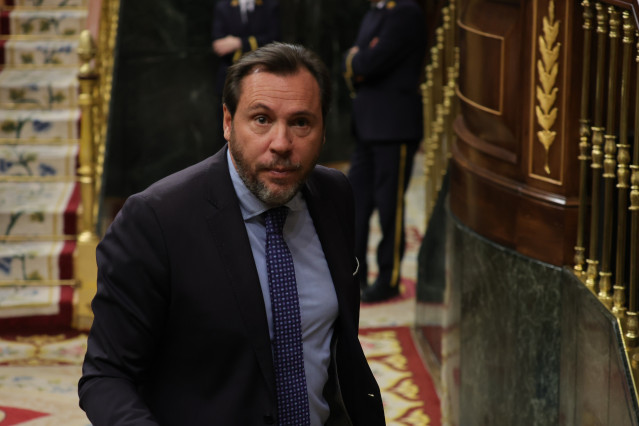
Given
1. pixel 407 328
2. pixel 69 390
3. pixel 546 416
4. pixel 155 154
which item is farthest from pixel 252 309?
pixel 155 154

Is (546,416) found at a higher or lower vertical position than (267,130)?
lower

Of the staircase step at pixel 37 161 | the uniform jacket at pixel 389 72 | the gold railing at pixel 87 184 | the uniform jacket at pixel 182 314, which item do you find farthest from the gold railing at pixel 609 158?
the staircase step at pixel 37 161

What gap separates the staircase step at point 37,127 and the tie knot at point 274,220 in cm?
470

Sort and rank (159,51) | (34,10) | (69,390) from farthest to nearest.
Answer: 1. (159,51)
2. (34,10)
3. (69,390)

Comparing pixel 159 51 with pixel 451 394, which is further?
pixel 159 51

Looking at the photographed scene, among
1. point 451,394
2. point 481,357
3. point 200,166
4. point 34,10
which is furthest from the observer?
point 34,10

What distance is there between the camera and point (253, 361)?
2.09 metres

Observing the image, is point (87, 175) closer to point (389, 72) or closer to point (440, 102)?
point (389, 72)

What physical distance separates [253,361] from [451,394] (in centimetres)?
226

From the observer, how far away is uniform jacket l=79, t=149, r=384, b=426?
202 cm

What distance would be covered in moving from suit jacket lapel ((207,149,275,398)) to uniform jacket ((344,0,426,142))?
385 cm

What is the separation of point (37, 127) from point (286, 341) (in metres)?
4.87

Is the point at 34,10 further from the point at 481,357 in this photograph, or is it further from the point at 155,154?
the point at 481,357

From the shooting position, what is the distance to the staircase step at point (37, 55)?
732 cm
